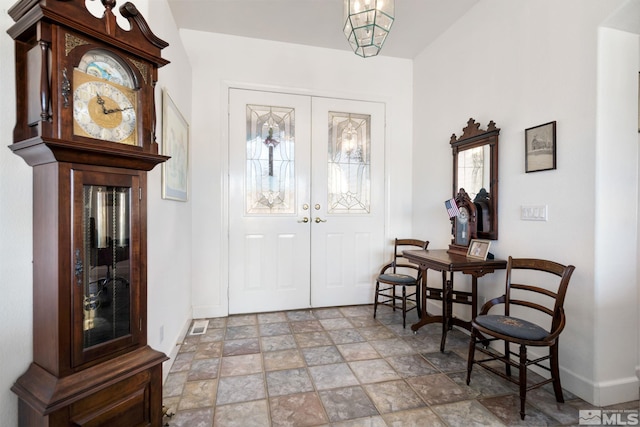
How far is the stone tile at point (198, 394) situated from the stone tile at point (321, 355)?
71 centimetres

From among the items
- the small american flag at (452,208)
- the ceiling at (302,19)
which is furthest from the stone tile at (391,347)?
the ceiling at (302,19)

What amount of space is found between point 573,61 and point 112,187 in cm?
275

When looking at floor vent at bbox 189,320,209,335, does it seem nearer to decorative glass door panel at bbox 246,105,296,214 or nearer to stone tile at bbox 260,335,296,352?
stone tile at bbox 260,335,296,352

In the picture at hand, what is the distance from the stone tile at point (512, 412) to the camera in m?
1.66

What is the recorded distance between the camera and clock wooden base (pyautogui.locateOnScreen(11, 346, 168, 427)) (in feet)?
3.23

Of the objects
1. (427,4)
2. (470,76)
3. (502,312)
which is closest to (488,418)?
(502,312)

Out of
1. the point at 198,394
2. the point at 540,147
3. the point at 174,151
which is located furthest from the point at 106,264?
the point at 540,147

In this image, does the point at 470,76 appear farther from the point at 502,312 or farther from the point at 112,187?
the point at 112,187

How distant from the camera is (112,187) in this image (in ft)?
3.98

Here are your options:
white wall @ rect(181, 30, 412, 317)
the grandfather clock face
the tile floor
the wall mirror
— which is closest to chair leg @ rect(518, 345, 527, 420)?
the tile floor

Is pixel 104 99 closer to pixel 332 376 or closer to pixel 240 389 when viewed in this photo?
pixel 240 389

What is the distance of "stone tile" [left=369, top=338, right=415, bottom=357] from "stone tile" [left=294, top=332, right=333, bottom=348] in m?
0.41

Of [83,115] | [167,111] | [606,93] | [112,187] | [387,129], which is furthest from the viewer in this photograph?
[387,129]

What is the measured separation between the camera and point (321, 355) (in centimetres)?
244
